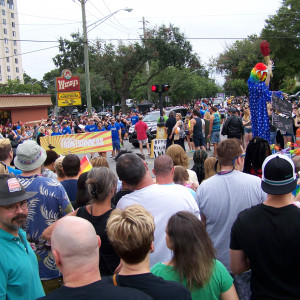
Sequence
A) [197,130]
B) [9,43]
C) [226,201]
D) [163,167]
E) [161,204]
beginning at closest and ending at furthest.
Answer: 1. [161,204]
2. [226,201]
3. [163,167]
4. [197,130]
5. [9,43]

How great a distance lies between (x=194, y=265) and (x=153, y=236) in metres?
0.32

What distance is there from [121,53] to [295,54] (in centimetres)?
2262

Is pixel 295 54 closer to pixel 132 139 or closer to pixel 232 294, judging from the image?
pixel 132 139

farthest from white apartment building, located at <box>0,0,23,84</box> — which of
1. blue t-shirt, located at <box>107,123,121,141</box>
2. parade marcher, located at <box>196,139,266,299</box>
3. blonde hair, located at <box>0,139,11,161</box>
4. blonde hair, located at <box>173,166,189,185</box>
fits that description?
parade marcher, located at <box>196,139,266,299</box>

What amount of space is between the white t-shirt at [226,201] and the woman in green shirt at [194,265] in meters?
1.00

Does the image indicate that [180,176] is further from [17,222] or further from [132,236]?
[132,236]

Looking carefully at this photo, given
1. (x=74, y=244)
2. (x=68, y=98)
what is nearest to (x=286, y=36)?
(x=68, y=98)

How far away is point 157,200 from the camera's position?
3.05 metres

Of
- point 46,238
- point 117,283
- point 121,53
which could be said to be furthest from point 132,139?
point 121,53

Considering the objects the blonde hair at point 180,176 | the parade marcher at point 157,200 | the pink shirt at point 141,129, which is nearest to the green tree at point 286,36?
the pink shirt at point 141,129

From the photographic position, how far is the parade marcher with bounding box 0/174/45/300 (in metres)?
2.34

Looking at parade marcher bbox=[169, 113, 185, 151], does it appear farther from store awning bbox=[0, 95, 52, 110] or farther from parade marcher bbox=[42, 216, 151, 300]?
store awning bbox=[0, 95, 52, 110]

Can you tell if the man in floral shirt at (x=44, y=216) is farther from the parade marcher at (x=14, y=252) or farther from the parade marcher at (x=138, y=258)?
the parade marcher at (x=138, y=258)

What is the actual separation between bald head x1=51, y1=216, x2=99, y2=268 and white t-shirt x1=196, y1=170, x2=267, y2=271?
1.69 meters
